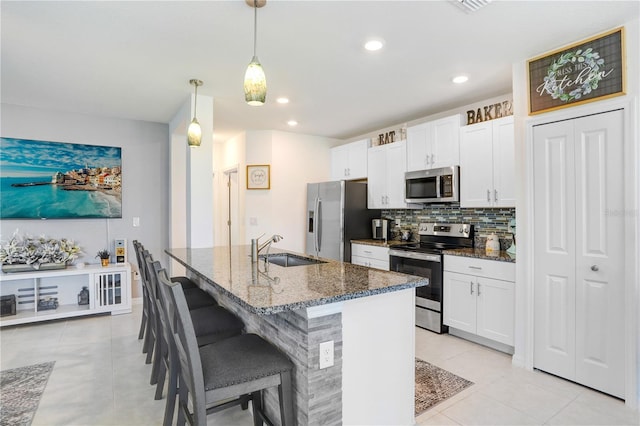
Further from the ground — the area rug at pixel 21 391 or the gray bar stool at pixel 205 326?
the gray bar stool at pixel 205 326

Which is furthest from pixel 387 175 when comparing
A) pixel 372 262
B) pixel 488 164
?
pixel 488 164

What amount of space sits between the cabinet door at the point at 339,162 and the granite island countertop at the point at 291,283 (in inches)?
121

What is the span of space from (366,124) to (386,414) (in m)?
3.90

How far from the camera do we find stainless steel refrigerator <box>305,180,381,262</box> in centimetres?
470

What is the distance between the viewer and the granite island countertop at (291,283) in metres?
1.43

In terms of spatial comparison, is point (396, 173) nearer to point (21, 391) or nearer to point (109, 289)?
point (109, 289)

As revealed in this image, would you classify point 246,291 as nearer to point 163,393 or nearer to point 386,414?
point 386,414

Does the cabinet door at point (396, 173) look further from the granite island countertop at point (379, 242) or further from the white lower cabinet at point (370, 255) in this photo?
the white lower cabinet at point (370, 255)

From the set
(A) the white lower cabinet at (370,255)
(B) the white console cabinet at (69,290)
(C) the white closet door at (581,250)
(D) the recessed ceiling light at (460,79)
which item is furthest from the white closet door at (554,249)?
(B) the white console cabinet at (69,290)

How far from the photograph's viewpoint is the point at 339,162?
213 inches

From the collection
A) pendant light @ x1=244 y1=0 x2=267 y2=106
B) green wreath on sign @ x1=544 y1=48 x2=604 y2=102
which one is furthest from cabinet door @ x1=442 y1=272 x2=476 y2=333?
pendant light @ x1=244 y1=0 x2=267 y2=106

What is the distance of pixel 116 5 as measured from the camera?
206 cm

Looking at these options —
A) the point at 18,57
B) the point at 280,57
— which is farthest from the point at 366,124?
the point at 18,57

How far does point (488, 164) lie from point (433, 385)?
2135 mm
